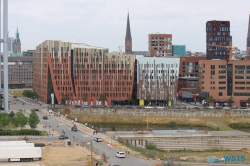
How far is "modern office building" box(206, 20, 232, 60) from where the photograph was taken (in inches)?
4628

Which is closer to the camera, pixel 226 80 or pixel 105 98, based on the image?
pixel 226 80

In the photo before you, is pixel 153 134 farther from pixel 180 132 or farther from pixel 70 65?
pixel 70 65

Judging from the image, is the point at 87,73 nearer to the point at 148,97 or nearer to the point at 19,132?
the point at 148,97

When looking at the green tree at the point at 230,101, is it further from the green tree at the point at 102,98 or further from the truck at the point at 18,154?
the truck at the point at 18,154

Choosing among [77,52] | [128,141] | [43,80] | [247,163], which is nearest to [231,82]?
[77,52]

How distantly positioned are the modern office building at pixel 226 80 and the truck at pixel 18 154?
59291mm

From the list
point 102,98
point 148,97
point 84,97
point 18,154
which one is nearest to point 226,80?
point 148,97

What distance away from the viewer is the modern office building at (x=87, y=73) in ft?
336

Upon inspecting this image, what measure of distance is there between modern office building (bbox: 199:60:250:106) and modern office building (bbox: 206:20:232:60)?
55.8ft

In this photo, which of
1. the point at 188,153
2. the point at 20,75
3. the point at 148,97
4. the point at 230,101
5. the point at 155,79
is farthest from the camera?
the point at 20,75

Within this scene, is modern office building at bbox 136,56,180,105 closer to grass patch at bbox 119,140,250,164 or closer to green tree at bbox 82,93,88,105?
green tree at bbox 82,93,88,105

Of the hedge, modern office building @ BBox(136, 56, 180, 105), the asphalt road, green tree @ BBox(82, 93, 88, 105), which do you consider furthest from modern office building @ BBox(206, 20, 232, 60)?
the hedge

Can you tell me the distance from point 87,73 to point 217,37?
31.9 metres

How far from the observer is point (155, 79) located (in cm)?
10375
